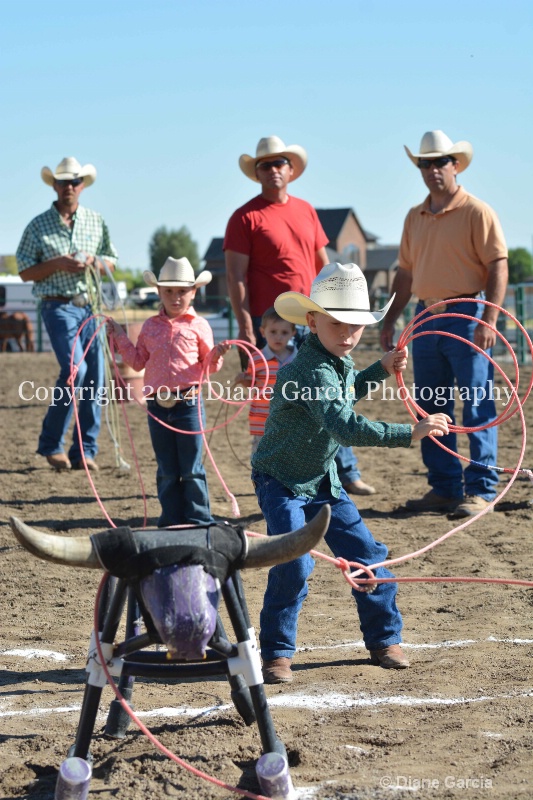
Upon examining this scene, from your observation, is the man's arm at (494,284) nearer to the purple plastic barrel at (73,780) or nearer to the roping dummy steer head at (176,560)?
the roping dummy steer head at (176,560)

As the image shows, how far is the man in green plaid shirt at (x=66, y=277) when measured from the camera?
816 centimetres

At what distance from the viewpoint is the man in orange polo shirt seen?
6.55m

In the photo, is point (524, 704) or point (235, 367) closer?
point (524, 704)

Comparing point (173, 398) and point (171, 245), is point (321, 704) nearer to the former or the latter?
point (173, 398)

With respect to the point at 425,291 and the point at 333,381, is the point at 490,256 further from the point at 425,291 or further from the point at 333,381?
the point at 333,381

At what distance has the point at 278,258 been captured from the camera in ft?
21.9

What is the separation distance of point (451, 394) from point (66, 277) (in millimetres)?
3197

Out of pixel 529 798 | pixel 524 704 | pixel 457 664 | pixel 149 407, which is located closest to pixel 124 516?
pixel 149 407

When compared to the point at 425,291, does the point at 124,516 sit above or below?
below

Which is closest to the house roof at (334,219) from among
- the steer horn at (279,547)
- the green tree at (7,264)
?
the green tree at (7,264)

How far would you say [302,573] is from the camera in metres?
3.95

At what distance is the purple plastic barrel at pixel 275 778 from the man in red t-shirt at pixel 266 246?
3.93 metres

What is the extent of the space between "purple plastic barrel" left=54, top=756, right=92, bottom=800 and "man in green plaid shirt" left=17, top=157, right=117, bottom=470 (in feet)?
17.7

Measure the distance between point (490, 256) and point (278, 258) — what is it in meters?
1.31
